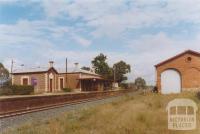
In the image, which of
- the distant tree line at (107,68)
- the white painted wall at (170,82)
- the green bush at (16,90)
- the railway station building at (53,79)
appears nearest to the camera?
the green bush at (16,90)

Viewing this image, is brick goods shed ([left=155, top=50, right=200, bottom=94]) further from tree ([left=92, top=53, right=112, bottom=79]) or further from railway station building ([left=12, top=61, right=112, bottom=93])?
tree ([left=92, top=53, right=112, bottom=79])

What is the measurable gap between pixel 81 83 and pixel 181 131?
48231 millimetres

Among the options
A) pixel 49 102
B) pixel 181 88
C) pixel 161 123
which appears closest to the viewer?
pixel 161 123

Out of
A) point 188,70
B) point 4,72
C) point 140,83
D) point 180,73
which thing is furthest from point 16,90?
point 140,83

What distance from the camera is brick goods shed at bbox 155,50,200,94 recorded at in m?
36.8

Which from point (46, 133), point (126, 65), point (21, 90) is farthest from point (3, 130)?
point (126, 65)

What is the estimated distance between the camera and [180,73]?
3722 centimetres

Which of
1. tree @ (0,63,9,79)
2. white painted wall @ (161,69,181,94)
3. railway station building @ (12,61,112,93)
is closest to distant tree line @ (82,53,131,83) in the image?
railway station building @ (12,61,112,93)

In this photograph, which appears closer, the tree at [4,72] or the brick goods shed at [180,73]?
the brick goods shed at [180,73]

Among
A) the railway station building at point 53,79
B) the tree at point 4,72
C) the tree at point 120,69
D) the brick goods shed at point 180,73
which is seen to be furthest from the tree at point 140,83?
the brick goods shed at point 180,73

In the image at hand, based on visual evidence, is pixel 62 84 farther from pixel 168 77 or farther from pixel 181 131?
pixel 181 131

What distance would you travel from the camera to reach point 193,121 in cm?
833

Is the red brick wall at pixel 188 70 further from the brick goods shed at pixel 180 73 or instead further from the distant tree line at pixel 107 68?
the distant tree line at pixel 107 68

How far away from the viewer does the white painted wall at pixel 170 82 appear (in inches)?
1460
